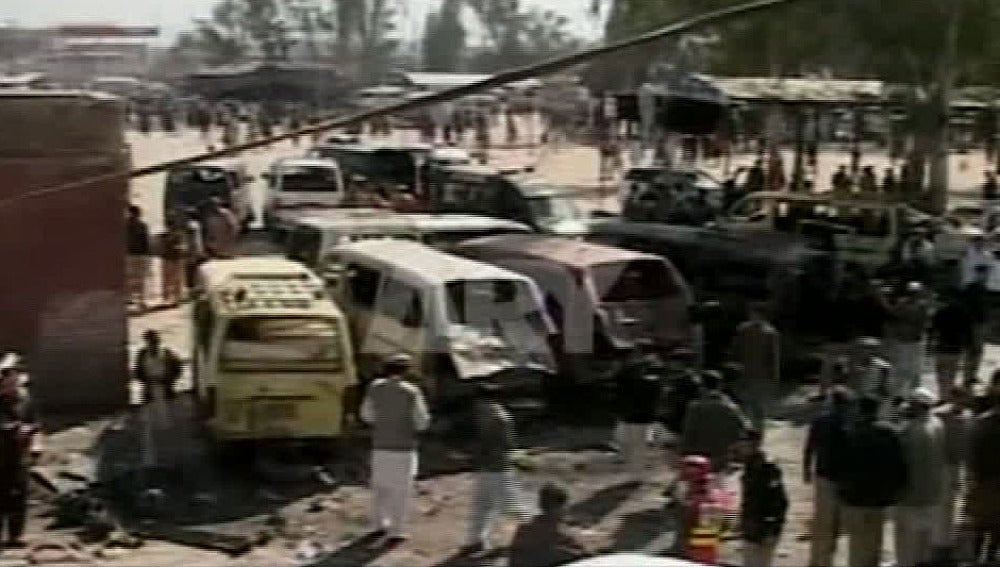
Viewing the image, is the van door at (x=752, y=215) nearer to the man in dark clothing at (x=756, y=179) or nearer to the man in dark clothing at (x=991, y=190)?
the man in dark clothing at (x=756, y=179)

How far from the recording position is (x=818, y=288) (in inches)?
701

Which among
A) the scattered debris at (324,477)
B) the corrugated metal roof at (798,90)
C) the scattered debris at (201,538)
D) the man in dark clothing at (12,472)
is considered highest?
the corrugated metal roof at (798,90)

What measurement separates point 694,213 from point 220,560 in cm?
1504

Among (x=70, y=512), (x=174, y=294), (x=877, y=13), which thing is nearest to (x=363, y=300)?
(x=70, y=512)

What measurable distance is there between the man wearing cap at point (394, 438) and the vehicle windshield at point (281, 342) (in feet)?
5.15

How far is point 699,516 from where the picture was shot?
960cm

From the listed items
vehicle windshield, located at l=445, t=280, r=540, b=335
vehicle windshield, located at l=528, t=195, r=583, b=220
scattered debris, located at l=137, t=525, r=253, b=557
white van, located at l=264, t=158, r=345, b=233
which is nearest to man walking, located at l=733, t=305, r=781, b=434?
vehicle windshield, located at l=445, t=280, r=540, b=335

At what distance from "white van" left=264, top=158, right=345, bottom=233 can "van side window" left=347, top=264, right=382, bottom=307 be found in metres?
10.9

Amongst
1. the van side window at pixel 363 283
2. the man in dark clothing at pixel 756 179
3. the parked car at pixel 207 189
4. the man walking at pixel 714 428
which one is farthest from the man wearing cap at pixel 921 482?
the man in dark clothing at pixel 756 179

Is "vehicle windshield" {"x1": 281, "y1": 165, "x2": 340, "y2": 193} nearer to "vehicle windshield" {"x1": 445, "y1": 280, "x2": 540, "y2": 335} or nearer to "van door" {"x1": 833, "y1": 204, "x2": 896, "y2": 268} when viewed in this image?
"van door" {"x1": 833, "y1": 204, "x2": 896, "y2": 268}

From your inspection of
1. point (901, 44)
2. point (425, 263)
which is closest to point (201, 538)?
point (425, 263)

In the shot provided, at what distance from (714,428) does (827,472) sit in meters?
1.41

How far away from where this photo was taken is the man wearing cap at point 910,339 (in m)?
15.1

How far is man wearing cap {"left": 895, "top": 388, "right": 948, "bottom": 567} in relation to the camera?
977cm
